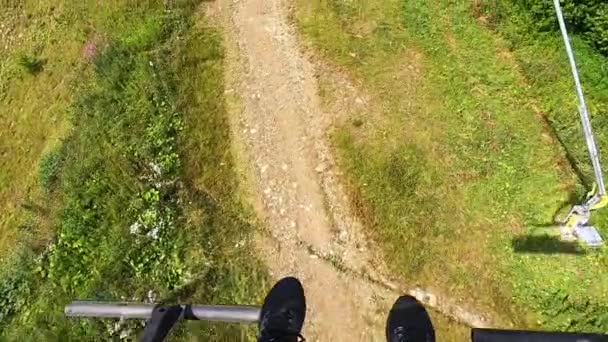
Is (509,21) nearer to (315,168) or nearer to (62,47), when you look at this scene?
(315,168)

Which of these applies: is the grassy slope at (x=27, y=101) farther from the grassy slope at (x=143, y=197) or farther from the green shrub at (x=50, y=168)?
the grassy slope at (x=143, y=197)

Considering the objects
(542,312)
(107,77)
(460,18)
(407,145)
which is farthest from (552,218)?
(107,77)

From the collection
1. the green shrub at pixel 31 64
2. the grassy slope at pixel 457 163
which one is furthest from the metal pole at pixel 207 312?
the green shrub at pixel 31 64

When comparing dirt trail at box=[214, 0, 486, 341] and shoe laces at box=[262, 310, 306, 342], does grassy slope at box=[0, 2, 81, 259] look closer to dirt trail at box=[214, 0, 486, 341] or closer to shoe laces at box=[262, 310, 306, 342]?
dirt trail at box=[214, 0, 486, 341]

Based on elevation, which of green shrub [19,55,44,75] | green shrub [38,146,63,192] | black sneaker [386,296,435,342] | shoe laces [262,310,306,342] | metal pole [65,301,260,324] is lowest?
green shrub [38,146,63,192]

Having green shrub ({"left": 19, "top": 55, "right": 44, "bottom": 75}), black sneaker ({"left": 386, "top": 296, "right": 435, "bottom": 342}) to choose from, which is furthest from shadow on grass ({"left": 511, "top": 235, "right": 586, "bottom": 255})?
green shrub ({"left": 19, "top": 55, "right": 44, "bottom": 75})
